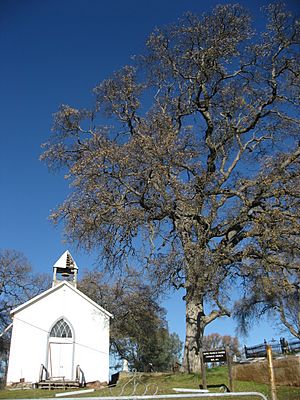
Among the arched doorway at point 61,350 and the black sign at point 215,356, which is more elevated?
the arched doorway at point 61,350

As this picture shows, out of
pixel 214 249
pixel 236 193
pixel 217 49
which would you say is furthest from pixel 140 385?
pixel 217 49

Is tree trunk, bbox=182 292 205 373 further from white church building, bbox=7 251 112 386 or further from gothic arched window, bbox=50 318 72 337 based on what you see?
gothic arched window, bbox=50 318 72 337

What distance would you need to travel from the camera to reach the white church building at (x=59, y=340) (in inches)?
880

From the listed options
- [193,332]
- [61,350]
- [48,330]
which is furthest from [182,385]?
[48,330]

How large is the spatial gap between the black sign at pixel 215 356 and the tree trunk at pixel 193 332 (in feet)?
15.2

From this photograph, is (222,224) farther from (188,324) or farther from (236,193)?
(188,324)

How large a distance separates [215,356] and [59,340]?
13.5 metres

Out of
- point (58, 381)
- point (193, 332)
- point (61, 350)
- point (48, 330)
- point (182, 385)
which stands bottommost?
point (182, 385)

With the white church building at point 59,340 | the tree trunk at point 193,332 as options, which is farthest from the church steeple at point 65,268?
the tree trunk at point 193,332

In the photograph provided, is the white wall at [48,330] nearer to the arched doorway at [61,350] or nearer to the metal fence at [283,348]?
the arched doorway at [61,350]

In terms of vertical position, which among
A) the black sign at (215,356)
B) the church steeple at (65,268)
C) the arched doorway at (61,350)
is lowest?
the black sign at (215,356)

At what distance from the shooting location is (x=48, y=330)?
23406 millimetres

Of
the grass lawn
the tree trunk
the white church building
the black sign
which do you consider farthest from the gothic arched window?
the black sign

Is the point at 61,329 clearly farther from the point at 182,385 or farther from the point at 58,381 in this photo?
the point at 182,385
